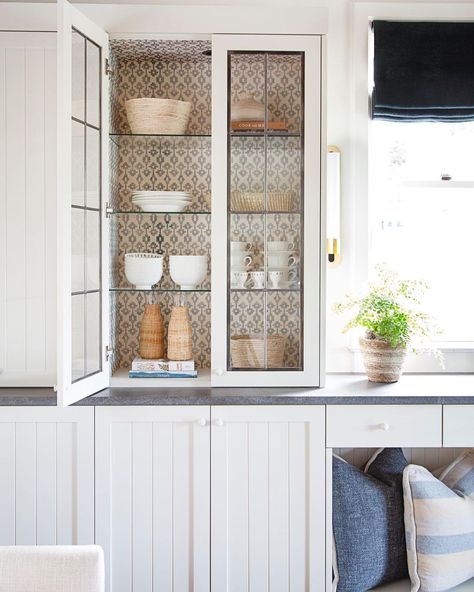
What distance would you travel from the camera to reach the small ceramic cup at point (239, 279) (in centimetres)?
263

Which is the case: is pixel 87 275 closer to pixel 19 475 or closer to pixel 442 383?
pixel 19 475

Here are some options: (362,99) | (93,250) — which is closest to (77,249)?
(93,250)

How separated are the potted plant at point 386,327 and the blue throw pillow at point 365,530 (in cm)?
41

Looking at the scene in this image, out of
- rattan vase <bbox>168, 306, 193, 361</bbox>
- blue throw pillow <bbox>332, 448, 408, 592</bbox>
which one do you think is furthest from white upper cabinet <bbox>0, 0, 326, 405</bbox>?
blue throw pillow <bbox>332, 448, 408, 592</bbox>

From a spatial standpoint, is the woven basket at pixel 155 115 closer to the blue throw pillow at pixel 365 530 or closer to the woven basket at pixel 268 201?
the woven basket at pixel 268 201

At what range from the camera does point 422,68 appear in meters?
2.95

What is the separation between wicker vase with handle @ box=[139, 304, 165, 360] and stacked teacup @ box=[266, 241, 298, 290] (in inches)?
20.2

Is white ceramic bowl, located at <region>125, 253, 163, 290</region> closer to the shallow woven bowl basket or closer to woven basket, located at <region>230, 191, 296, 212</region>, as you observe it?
woven basket, located at <region>230, 191, 296, 212</region>

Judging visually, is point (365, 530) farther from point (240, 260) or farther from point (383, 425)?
point (240, 260)


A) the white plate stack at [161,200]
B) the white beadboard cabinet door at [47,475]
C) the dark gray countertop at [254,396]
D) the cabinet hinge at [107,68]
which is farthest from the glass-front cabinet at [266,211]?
the white beadboard cabinet door at [47,475]

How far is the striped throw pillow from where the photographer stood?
255cm

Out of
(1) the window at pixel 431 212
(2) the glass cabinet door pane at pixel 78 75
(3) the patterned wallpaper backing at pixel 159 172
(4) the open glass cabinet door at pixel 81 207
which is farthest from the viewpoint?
(1) the window at pixel 431 212

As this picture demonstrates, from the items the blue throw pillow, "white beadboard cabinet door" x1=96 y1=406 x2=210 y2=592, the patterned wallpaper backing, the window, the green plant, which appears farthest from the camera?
the window

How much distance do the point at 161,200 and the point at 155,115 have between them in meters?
0.33
